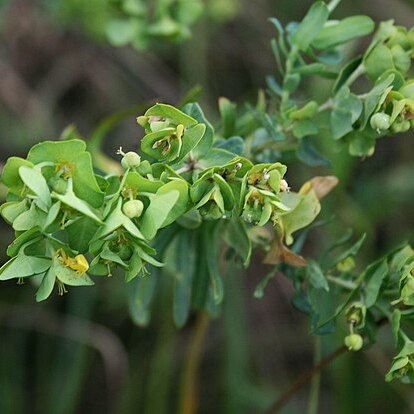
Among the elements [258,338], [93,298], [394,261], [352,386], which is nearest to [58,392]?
[93,298]

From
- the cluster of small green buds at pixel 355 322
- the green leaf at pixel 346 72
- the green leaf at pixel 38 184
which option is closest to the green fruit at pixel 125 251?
the green leaf at pixel 38 184

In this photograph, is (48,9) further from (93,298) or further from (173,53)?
(93,298)

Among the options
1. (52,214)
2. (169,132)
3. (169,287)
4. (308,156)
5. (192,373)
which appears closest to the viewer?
(52,214)

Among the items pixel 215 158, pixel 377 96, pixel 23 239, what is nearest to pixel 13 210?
pixel 23 239

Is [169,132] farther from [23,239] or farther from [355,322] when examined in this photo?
[355,322]

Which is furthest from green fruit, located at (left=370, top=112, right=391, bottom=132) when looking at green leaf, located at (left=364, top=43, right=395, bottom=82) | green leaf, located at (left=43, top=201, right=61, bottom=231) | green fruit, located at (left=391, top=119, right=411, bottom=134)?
green leaf, located at (left=43, top=201, right=61, bottom=231)

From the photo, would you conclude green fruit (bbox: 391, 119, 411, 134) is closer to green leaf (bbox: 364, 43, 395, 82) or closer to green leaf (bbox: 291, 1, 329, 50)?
green leaf (bbox: 364, 43, 395, 82)
